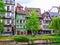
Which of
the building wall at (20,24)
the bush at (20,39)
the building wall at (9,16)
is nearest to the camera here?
the bush at (20,39)

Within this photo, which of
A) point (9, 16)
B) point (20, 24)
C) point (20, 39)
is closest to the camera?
point (20, 39)

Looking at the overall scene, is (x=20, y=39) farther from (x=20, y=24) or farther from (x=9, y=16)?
(x=20, y=24)

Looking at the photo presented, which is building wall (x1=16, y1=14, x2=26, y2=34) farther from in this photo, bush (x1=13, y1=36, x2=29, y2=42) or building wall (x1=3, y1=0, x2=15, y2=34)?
bush (x1=13, y1=36, x2=29, y2=42)

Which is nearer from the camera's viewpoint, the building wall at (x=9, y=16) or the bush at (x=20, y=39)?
the bush at (x=20, y=39)

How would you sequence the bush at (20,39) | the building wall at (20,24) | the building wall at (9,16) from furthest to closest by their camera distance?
1. the building wall at (20,24)
2. the building wall at (9,16)
3. the bush at (20,39)

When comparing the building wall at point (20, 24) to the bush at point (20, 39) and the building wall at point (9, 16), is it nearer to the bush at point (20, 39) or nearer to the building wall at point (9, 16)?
the building wall at point (9, 16)

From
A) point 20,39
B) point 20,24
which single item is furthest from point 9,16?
point 20,39

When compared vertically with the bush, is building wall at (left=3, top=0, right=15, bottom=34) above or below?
above

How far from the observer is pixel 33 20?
30.3 m

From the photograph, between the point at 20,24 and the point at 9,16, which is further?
the point at 20,24

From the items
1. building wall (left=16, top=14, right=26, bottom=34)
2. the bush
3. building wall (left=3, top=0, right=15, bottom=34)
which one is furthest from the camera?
building wall (left=16, top=14, right=26, bottom=34)

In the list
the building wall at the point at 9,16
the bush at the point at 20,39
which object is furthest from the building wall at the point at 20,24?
the bush at the point at 20,39

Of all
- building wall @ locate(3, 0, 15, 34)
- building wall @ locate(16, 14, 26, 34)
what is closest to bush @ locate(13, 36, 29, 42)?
building wall @ locate(3, 0, 15, 34)

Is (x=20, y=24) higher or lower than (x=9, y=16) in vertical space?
lower
